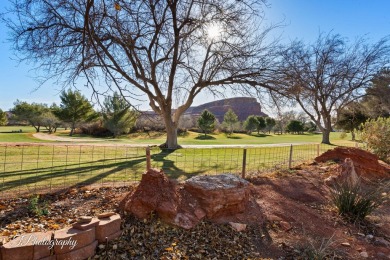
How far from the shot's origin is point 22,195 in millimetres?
4035

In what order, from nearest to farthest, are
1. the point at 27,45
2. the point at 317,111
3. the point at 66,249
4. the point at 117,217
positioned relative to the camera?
the point at 66,249 → the point at 117,217 → the point at 27,45 → the point at 317,111

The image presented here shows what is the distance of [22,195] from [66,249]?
218 cm

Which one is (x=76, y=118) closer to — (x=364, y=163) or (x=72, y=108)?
(x=72, y=108)

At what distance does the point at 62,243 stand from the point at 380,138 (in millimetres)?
11742

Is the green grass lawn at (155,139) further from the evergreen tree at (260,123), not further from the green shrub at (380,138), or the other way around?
the evergreen tree at (260,123)

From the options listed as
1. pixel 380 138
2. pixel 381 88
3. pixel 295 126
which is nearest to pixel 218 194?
pixel 380 138

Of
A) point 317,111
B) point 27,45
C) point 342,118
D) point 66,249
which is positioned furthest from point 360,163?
point 342,118

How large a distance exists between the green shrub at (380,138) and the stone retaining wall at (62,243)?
11137 millimetres

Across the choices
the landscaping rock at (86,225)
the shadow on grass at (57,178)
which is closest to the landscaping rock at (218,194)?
the landscaping rock at (86,225)

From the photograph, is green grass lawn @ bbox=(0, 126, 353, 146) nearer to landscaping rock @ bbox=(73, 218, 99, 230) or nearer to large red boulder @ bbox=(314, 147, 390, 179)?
large red boulder @ bbox=(314, 147, 390, 179)

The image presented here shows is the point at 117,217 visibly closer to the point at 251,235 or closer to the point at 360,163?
the point at 251,235

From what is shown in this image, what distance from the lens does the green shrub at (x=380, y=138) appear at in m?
10.1

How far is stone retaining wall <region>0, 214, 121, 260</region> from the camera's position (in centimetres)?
229

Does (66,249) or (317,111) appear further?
(317,111)
